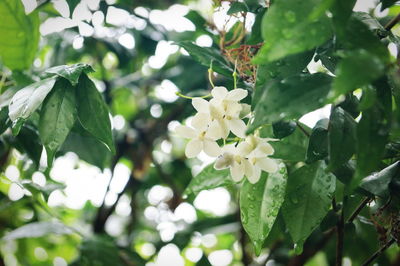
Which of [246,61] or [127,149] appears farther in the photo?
[127,149]

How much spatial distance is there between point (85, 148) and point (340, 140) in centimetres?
68

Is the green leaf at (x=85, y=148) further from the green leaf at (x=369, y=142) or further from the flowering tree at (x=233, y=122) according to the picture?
the green leaf at (x=369, y=142)

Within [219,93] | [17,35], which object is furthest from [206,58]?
[17,35]

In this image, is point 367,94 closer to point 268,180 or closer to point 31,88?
point 268,180

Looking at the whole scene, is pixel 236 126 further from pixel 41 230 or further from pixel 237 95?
pixel 41 230

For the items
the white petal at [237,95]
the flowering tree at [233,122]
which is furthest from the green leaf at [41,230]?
the white petal at [237,95]

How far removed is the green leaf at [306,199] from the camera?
0.59 metres

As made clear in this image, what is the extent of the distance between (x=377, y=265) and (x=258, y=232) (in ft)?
1.80

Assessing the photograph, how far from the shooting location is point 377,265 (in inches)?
38.6

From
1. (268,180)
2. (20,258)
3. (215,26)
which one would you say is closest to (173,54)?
(215,26)

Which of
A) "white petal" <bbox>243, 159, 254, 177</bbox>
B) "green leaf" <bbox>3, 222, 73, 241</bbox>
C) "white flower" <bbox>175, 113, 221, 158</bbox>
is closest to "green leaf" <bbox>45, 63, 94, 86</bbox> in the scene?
"white flower" <bbox>175, 113, 221, 158</bbox>

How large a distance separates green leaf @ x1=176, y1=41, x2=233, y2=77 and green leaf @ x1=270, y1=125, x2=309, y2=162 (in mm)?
148

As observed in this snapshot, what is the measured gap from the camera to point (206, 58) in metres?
0.66

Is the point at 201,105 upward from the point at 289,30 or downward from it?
downward
